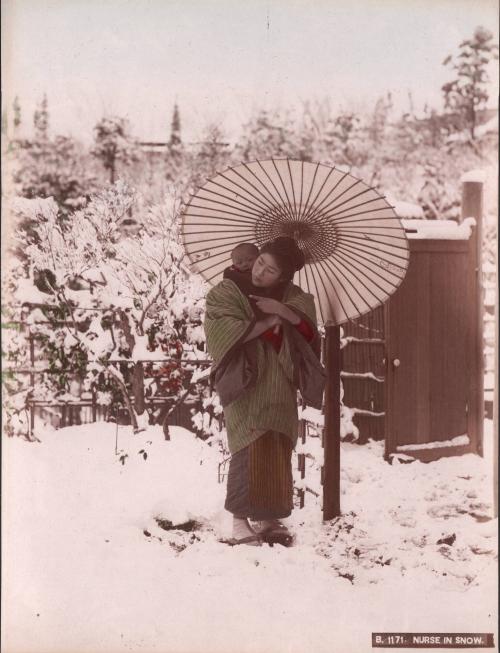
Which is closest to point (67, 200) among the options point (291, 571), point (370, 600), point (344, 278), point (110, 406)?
point (110, 406)

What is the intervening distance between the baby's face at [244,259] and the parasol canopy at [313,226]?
5 cm

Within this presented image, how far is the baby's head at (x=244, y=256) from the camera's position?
342 cm

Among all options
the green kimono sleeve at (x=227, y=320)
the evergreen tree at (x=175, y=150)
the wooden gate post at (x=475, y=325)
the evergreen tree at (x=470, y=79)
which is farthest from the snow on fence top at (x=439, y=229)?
the evergreen tree at (x=175, y=150)

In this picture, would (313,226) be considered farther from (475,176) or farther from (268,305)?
(475,176)

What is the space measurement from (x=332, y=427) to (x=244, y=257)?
3.37ft

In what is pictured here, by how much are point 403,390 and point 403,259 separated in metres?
1.20

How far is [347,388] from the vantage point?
471 cm

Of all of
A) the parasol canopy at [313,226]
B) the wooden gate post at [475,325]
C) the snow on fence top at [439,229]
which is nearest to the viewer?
the parasol canopy at [313,226]

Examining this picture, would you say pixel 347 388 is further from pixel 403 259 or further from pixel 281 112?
pixel 281 112

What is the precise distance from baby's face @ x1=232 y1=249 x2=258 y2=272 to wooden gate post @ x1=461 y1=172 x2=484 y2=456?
1223 millimetres

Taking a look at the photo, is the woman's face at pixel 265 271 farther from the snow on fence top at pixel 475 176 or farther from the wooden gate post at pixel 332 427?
the snow on fence top at pixel 475 176

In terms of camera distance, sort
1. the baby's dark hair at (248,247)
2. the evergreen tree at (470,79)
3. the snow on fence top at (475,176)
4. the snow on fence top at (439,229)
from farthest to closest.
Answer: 1. the snow on fence top at (439,229)
2. the snow on fence top at (475,176)
3. the evergreen tree at (470,79)
4. the baby's dark hair at (248,247)

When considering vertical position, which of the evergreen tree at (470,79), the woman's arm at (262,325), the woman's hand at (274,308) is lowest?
the woman's arm at (262,325)

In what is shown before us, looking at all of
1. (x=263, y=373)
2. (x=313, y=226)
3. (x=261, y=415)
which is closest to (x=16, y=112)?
(x=313, y=226)
